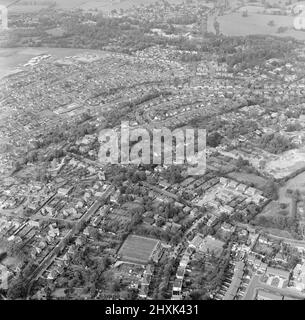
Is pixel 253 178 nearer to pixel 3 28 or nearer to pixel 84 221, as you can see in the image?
pixel 84 221

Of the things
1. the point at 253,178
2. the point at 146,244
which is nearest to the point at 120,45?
the point at 253,178

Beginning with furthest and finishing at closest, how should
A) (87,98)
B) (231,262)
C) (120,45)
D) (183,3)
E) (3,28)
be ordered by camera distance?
(183,3) < (3,28) < (120,45) < (87,98) < (231,262)

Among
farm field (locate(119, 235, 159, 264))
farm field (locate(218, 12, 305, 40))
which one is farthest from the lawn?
farm field (locate(218, 12, 305, 40))

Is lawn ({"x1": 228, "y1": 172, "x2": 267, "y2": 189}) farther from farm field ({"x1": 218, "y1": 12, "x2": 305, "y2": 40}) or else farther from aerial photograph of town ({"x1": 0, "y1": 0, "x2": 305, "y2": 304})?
farm field ({"x1": 218, "y1": 12, "x2": 305, "y2": 40})
